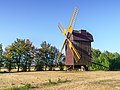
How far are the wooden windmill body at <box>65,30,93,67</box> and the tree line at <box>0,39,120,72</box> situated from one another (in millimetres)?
7539

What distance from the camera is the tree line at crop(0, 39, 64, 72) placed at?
→ 8119 centimetres

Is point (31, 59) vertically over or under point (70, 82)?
over

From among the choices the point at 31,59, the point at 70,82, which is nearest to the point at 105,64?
the point at 31,59

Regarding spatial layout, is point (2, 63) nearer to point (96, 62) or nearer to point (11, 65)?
point (11, 65)

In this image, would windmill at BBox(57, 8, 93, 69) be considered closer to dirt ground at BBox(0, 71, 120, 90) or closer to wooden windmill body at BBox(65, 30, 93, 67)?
wooden windmill body at BBox(65, 30, 93, 67)

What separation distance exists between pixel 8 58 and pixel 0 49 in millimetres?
4768

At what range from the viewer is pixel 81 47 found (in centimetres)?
7375

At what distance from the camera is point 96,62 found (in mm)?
84750

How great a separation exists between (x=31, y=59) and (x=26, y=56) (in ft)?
6.31

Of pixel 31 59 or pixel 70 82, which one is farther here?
pixel 31 59

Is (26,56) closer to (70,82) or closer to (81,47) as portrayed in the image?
(81,47)

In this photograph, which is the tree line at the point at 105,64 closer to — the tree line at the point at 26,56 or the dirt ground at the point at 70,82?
the tree line at the point at 26,56

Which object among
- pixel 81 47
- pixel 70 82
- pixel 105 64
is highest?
pixel 81 47

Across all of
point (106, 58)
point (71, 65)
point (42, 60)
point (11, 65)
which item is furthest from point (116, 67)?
point (11, 65)
